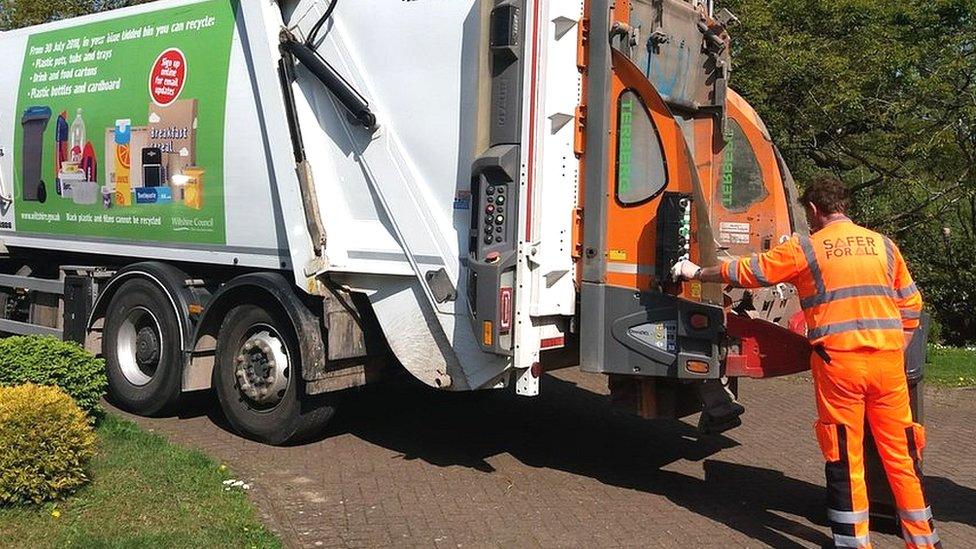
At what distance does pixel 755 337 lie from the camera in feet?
16.3

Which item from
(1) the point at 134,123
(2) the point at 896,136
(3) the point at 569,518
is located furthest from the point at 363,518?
Result: (2) the point at 896,136

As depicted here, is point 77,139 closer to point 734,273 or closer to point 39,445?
point 39,445

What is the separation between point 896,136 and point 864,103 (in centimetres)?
87

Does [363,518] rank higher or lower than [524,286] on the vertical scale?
lower

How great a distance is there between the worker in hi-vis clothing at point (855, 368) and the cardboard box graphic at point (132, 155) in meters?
4.65

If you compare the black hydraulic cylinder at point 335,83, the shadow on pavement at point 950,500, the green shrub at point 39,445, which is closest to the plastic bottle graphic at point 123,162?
the black hydraulic cylinder at point 335,83

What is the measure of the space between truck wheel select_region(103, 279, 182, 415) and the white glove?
3582 mm

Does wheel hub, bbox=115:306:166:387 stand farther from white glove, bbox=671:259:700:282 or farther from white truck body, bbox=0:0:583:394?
white glove, bbox=671:259:700:282

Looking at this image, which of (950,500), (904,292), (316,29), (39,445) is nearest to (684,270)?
(904,292)

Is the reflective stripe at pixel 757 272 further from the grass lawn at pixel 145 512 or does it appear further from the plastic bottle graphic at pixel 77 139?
the plastic bottle graphic at pixel 77 139

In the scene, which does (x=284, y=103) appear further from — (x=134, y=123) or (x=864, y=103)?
(x=864, y=103)

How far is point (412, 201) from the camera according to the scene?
17.9ft

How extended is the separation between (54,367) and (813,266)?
4.36m

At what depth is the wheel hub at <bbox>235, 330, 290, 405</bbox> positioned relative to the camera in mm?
6055
